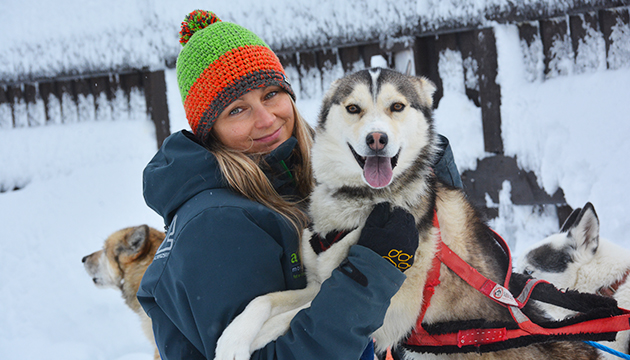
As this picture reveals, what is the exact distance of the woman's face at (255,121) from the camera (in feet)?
5.56

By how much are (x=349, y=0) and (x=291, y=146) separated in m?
2.87

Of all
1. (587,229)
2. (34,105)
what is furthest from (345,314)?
(34,105)

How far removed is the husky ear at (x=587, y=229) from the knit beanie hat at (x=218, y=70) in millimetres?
1902

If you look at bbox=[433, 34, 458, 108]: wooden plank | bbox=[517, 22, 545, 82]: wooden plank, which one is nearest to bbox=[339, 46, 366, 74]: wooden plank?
bbox=[433, 34, 458, 108]: wooden plank

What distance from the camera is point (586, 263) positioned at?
2.26 m

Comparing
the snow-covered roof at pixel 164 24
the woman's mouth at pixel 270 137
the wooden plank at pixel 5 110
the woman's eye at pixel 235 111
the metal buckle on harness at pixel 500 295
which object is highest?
the snow-covered roof at pixel 164 24

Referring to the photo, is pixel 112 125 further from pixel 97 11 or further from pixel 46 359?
pixel 46 359

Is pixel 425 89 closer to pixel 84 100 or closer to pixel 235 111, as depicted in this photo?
pixel 235 111

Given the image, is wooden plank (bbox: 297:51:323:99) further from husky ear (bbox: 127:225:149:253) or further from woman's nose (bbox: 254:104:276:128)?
woman's nose (bbox: 254:104:276:128)

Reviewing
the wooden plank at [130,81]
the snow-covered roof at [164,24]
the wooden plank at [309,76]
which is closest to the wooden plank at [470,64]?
the snow-covered roof at [164,24]

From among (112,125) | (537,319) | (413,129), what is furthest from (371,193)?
(112,125)

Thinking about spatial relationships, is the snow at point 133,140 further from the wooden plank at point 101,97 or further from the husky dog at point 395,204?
the husky dog at point 395,204

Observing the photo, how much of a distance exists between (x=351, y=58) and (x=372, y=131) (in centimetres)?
299

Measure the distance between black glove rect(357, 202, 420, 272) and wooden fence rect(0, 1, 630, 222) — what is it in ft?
9.85
